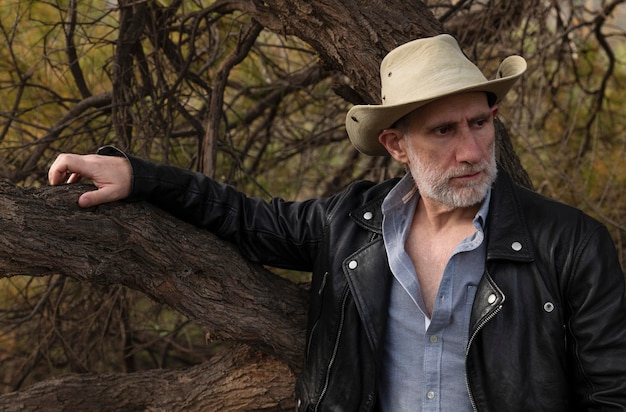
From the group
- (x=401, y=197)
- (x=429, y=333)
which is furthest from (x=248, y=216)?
(x=429, y=333)

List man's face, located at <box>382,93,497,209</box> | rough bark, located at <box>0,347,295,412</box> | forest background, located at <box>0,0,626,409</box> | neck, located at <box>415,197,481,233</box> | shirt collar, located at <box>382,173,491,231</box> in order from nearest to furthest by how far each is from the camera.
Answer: man's face, located at <box>382,93,497,209</box>
neck, located at <box>415,197,481,233</box>
shirt collar, located at <box>382,173,491,231</box>
rough bark, located at <box>0,347,295,412</box>
forest background, located at <box>0,0,626,409</box>

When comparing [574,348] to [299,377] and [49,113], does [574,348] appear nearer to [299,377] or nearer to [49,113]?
[299,377]

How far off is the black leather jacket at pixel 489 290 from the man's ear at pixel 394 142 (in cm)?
17

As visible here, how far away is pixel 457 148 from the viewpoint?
234cm

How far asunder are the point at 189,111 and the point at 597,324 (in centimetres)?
261

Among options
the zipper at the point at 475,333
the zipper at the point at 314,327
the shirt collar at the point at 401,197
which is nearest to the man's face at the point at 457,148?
the shirt collar at the point at 401,197

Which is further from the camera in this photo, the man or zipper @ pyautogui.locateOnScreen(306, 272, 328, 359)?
zipper @ pyautogui.locateOnScreen(306, 272, 328, 359)

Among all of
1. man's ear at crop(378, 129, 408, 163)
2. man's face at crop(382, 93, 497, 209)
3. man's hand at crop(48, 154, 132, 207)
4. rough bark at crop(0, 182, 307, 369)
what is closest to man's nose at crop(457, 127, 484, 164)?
man's face at crop(382, 93, 497, 209)

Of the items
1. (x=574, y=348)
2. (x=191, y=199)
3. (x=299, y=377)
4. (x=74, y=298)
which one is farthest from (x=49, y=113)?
(x=574, y=348)

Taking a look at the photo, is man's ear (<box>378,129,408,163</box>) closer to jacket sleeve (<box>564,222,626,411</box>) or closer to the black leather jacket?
the black leather jacket

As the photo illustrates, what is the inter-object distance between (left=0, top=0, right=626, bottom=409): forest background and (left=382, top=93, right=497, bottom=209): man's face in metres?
0.61

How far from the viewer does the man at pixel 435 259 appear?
2.20 meters

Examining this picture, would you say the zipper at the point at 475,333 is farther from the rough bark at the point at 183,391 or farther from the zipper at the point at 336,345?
the rough bark at the point at 183,391

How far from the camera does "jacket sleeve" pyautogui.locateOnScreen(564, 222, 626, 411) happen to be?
2.12 m
